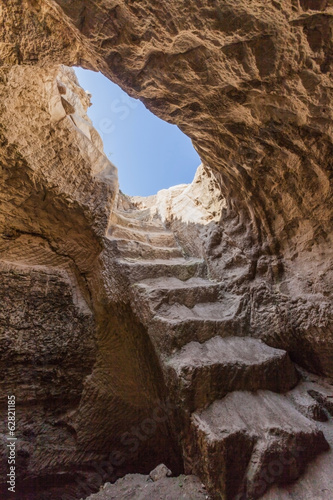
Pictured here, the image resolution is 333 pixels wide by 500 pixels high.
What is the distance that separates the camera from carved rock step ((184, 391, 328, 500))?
209cm

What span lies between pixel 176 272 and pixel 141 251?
0.75 m

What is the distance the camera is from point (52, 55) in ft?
8.43

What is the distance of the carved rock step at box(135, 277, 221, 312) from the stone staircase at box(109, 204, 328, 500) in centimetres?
1

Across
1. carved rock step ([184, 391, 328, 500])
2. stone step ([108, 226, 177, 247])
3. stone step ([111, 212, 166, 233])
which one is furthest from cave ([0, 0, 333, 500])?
stone step ([111, 212, 166, 233])

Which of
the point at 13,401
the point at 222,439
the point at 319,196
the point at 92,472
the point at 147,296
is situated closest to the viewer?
the point at 222,439

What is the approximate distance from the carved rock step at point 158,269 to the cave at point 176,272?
A: 0.04 m

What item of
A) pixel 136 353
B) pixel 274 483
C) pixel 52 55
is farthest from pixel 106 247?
pixel 274 483

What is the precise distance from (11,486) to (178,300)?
3.34 m

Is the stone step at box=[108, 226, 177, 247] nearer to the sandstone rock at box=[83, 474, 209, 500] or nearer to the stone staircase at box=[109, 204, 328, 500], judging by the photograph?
the stone staircase at box=[109, 204, 328, 500]

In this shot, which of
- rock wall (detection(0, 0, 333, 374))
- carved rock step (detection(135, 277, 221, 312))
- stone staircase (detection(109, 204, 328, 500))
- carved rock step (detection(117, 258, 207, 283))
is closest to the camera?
rock wall (detection(0, 0, 333, 374))

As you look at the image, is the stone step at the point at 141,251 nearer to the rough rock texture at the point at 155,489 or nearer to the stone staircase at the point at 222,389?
the stone staircase at the point at 222,389

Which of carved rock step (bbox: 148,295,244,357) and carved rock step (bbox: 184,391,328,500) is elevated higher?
carved rock step (bbox: 148,295,244,357)

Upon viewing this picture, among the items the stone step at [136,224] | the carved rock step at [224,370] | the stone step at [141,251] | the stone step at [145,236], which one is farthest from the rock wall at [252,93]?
the stone step at [136,224]

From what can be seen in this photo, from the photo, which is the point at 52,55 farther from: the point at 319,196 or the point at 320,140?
the point at 319,196
